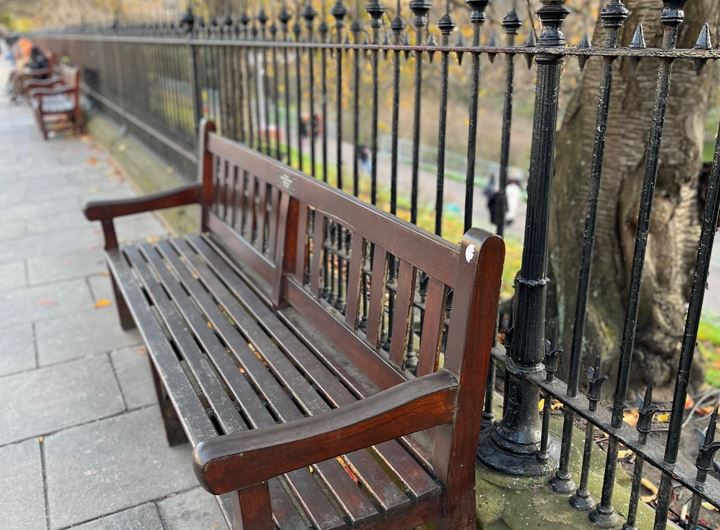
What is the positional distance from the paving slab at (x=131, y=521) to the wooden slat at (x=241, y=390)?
57 centimetres

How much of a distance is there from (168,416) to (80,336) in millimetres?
1433

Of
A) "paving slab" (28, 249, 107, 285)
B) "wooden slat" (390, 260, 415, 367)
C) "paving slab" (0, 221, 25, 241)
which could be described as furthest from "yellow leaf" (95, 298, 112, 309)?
"wooden slat" (390, 260, 415, 367)

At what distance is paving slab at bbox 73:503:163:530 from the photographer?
8.23ft

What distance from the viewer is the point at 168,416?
2973 mm

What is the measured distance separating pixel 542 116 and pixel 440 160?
21.7 inches

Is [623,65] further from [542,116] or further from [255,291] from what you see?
[255,291]

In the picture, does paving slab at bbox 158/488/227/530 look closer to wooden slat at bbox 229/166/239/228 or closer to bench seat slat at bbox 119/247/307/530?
bench seat slat at bbox 119/247/307/530

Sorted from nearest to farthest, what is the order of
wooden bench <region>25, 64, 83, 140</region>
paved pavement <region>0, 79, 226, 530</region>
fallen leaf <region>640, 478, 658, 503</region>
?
1. paved pavement <region>0, 79, 226, 530</region>
2. fallen leaf <region>640, 478, 658, 503</region>
3. wooden bench <region>25, 64, 83, 140</region>

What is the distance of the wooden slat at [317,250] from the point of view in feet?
9.14

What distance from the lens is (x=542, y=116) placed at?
198cm

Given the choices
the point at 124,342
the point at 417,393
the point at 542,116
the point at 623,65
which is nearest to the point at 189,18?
the point at 124,342

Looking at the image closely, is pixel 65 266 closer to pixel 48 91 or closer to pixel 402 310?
pixel 402 310

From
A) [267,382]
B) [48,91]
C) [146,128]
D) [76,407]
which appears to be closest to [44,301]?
[76,407]

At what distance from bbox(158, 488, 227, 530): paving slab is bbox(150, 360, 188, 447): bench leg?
34 centimetres
